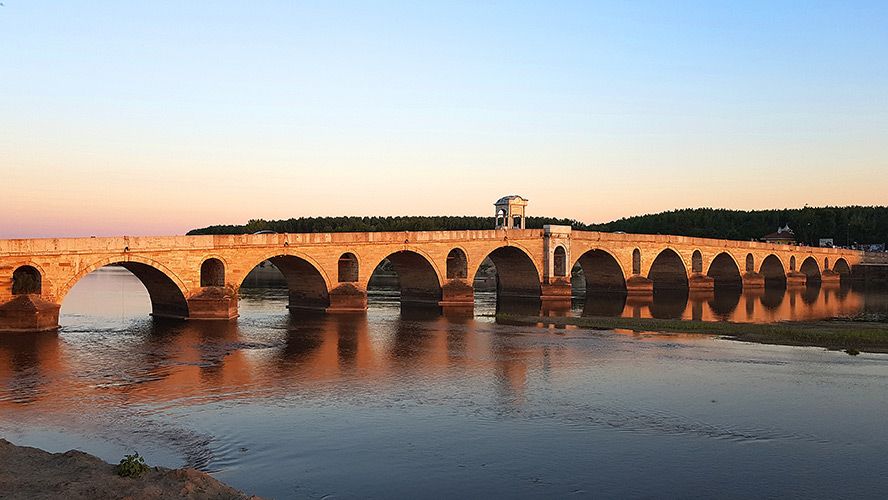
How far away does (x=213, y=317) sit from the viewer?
4297 centimetres

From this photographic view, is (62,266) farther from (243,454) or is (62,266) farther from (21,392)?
(243,454)

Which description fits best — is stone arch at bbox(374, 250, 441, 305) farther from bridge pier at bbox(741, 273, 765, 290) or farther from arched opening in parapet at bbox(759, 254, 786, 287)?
arched opening in parapet at bbox(759, 254, 786, 287)

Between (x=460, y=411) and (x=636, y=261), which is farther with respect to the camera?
(x=636, y=261)

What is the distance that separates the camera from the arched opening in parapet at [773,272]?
98.9 m

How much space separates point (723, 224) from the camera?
520 feet

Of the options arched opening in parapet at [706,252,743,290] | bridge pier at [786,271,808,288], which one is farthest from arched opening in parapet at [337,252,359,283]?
bridge pier at [786,271,808,288]

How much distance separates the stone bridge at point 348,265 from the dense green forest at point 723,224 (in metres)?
63.0

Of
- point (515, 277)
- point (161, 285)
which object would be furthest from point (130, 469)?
point (515, 277)

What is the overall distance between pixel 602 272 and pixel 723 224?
9335cm

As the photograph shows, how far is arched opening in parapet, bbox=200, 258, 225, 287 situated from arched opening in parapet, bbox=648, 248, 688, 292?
164 ft

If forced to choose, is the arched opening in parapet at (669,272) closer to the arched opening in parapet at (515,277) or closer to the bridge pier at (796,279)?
the arched opening in parapet at (515,277)

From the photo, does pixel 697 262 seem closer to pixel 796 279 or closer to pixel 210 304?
pixel 796 279

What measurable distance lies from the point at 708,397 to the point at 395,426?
32.6 ft

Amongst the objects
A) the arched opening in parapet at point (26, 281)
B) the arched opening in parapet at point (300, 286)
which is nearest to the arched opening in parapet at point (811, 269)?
the arched opening in parapet at point (300, 286)
